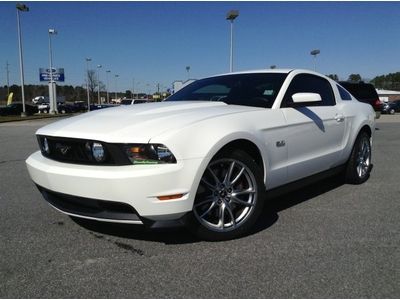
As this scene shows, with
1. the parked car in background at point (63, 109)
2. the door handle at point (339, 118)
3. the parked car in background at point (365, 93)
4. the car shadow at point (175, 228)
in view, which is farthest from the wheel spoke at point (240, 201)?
the parked car in background at point (63, 109)

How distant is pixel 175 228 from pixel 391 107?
131 ft

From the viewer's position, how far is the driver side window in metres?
4.41

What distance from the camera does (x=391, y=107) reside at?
38875mm

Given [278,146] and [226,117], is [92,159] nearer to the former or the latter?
[226,117]

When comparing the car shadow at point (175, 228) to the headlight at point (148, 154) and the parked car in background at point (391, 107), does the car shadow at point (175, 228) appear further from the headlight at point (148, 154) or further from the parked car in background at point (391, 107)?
the parked car in background at point (391, 107)

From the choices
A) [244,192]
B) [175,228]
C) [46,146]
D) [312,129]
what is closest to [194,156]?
[175,228]

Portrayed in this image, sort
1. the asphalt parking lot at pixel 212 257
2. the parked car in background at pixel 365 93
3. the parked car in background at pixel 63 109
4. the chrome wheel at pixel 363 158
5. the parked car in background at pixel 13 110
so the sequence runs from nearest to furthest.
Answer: the asphalt parking lot at pixel 212 257 → the chrome wheel at pixel 363 158 → the parked car in background at pixel 365 93 → the parked car in background at pixel 13 110 → the parked car in background at pixel 63 109

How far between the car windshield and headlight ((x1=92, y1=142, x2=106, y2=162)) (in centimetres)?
163

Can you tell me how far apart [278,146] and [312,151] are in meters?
0.70

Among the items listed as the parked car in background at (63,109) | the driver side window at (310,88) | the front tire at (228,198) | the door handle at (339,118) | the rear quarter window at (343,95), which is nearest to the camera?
the front tire at (228,198)

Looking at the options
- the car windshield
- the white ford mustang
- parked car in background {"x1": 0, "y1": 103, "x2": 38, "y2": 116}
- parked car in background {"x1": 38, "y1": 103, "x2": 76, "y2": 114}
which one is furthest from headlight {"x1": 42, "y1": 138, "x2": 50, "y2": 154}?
parked car in background {"x1": 38, "y1": 103, "x2": 76, "y2": 114}

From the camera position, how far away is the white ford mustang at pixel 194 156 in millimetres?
3133

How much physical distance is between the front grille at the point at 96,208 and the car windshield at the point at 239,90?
1.75m

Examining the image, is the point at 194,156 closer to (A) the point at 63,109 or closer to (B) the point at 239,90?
(B) the point at 239,90
